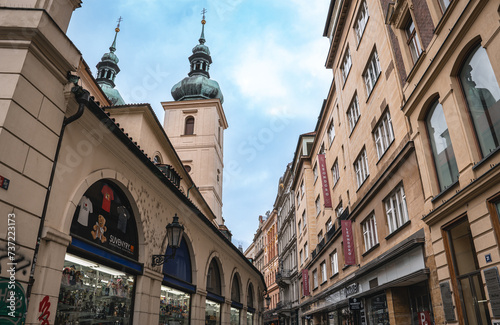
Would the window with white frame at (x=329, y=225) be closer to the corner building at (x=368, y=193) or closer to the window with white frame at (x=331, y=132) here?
the corner building at (x=368, y=193)

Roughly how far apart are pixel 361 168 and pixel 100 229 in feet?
Answer: 44.0

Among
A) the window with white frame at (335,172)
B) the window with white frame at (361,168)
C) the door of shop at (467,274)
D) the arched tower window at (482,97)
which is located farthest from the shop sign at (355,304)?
the arched tower window at (482,97)

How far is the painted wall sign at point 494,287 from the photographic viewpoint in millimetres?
7055

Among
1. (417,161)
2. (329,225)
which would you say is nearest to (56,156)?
(417,161)

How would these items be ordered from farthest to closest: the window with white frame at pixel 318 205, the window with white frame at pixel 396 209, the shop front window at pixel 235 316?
the window with white frame at pixel 318 205 < the shop front window at pixel 235 316 < the window with white frame at pixel 396 209

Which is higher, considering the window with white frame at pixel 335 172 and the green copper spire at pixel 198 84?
the green copper spire at pixel 198 84

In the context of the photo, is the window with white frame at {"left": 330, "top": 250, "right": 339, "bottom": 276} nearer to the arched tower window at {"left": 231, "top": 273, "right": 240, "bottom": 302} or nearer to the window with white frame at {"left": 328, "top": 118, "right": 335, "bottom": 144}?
the arched tower window at {"left": 231, "top": 273, "right": 240, "bottom": 302}

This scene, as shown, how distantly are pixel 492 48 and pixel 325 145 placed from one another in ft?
64.3

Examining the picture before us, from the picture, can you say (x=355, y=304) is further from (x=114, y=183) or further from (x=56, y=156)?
(x=56, y=156)

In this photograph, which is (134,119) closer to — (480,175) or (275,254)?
(480,175)

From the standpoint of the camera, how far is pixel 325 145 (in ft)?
88.7

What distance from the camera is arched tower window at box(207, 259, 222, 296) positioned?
1628 cm

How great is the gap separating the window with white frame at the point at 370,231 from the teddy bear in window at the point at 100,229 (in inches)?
441

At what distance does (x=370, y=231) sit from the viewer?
16.2 metres
